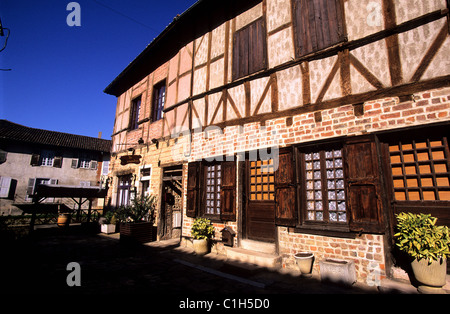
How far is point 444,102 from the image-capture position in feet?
10.9

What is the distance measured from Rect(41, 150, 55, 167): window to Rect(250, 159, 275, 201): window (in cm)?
2083

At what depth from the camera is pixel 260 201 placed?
5312 mm

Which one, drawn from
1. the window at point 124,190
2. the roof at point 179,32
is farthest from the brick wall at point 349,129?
the window at point 124,190

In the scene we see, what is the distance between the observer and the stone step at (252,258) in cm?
Result: 441

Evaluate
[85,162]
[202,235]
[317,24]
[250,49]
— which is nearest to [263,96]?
[250,49]

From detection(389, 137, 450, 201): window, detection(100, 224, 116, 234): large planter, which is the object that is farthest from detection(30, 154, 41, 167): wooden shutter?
detection(389, 137, 450, 201): window

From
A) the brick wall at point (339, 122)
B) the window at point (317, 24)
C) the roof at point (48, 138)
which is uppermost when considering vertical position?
the roof at point (48, 138)

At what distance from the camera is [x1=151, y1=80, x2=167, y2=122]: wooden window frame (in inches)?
362

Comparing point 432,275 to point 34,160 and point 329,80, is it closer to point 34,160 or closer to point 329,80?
point 329,80

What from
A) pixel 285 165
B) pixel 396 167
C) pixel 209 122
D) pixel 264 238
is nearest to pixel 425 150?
pixel 396 167

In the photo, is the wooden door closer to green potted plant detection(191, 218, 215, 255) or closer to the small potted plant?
green potted plant detection(191, 218, 215, 255)

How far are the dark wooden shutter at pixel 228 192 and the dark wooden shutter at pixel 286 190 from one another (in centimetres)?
123

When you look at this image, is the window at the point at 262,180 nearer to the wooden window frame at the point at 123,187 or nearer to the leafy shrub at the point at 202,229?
the leafy shrub at the point at 202,229

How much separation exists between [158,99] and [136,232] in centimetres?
551
